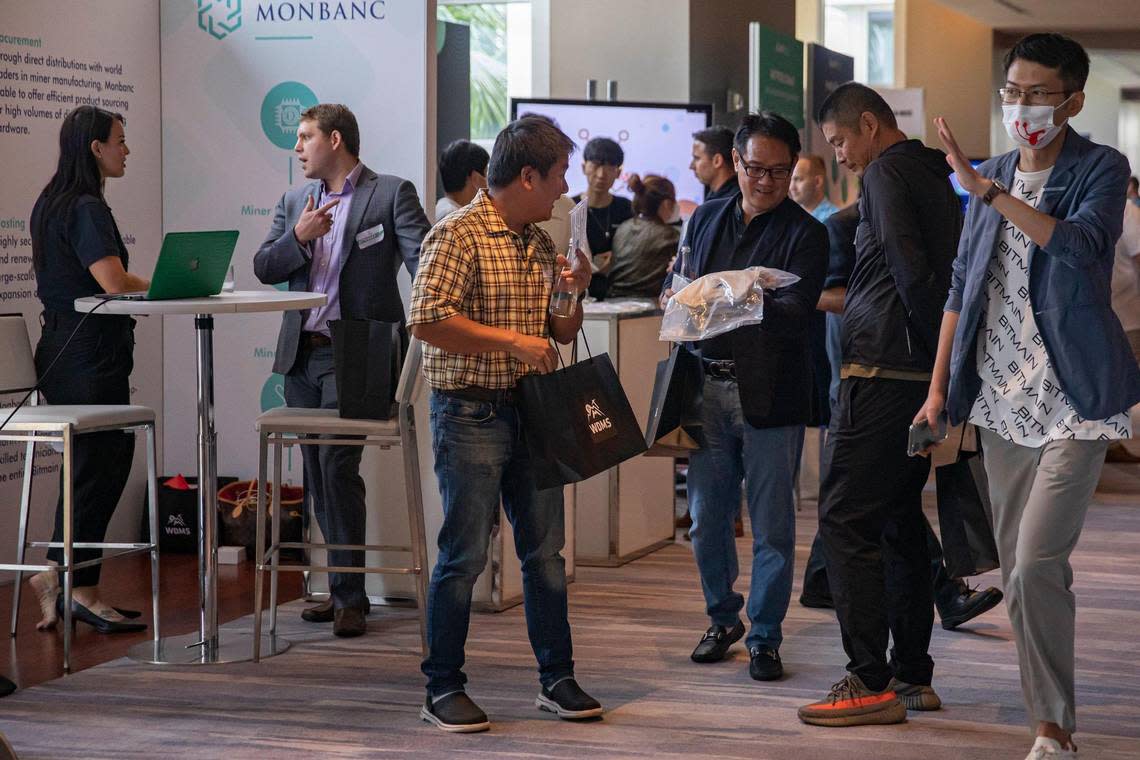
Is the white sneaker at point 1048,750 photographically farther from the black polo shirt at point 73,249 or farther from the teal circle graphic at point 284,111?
the teal circle graphic at point 284,111

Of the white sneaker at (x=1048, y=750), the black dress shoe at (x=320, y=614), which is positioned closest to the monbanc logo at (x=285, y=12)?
the black dress shoe at (x=320, y=614)

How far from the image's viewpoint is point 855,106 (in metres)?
3.63

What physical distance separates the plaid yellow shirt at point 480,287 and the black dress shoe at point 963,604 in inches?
77.9

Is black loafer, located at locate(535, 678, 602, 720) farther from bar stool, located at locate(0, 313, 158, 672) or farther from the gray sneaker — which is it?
bar stool, located at locate(0, 313, 158, 672)

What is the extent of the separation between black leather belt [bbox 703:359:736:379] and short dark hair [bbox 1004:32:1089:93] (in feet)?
4.22

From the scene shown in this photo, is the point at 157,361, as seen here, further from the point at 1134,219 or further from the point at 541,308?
the point at 1134,219

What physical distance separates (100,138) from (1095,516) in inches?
193

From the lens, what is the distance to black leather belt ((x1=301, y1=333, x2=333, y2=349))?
184 inches

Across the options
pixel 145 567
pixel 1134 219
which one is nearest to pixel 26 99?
pixel 145 567

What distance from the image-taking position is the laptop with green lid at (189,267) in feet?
13.1

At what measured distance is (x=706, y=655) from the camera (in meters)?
4.27

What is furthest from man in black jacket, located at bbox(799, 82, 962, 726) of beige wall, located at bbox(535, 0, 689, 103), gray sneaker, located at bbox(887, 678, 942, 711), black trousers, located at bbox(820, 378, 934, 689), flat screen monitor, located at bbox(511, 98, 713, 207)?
beige wall, located at bbox(535, 0, 689, 103)

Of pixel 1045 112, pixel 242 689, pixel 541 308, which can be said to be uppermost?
pixel 1045 112

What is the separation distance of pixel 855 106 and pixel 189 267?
1867 mm
